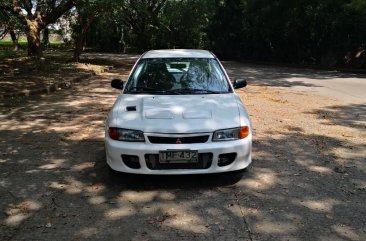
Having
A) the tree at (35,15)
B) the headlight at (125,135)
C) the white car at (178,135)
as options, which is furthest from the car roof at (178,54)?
the tree at (35,15)

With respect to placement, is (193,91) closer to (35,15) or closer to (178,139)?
(178,139)

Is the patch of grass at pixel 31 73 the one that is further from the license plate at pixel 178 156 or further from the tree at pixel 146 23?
the tree at pixel 146 23

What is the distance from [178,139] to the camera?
4355 millimetres

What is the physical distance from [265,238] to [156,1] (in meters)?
29.4

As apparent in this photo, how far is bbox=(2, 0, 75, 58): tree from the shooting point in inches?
648

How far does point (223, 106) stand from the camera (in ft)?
16.0

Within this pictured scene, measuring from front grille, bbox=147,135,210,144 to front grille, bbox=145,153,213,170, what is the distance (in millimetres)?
155

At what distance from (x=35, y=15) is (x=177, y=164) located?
1564cm

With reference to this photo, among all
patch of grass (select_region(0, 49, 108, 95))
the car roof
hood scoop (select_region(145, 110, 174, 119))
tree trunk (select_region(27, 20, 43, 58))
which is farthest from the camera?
Result: tree trunk (select_region(27, 20, 43, 58))

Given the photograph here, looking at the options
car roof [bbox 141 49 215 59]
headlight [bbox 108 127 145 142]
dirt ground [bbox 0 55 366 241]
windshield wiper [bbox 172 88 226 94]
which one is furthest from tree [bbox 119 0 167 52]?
headlight [bbox 108 127 145 142]

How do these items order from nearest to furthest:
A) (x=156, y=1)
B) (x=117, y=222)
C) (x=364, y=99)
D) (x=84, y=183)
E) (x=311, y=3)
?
(x=117, y=222) < (x=84, y=183) < (x=364, y=99) < (x=311, y=3) < (x=156, y=1)

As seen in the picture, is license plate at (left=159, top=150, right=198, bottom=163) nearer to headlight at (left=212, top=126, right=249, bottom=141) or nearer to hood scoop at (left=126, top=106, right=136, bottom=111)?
headlight at (left=212, top=126, right=249, bottom=141)

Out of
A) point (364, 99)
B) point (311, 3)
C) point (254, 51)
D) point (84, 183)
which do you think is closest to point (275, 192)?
point (84, 183)

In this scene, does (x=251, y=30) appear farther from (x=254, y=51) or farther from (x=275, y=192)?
(x=275, y=192)
